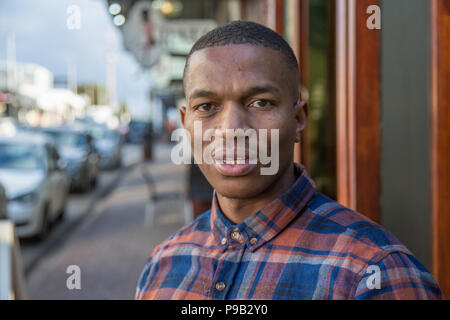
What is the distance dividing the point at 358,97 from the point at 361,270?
1532 mm

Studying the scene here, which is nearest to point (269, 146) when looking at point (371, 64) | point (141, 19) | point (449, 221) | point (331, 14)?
point (449, 221)

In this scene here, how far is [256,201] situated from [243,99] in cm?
28

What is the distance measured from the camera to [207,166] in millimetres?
1353

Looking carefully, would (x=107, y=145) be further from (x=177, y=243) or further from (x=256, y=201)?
(x=256, y=201)

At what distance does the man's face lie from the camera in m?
1.26

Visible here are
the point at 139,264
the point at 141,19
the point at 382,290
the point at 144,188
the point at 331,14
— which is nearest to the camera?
the point at 382,290

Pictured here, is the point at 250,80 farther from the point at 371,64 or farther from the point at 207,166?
the point at 371,64

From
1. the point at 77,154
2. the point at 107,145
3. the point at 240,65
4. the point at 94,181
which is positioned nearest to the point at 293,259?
the point at 240,65

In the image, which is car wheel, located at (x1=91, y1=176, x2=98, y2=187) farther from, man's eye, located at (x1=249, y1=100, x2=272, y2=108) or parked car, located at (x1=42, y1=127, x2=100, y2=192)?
man's eye, located at (x1=249, y1=100, x2=272, y2=108)

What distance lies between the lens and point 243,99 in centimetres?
127

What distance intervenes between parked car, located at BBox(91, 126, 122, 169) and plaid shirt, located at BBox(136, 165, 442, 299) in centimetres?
1822

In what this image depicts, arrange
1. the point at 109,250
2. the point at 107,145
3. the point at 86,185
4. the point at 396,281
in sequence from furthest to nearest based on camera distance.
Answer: the point at 107,145, the point at 86,185, the point at 109,250, the point at 396,281

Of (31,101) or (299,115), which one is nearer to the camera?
(299,115)

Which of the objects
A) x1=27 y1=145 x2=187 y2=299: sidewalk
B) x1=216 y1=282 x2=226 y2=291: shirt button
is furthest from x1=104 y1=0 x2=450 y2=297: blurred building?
Result: x1=27 y1=145 x2=187 y2=299: sidewalk
